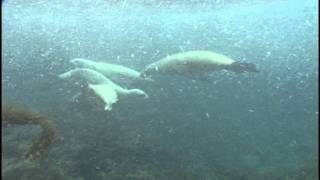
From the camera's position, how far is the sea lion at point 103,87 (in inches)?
280

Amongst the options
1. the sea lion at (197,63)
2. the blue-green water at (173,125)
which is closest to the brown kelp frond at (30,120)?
the blue-green water at (173,125)

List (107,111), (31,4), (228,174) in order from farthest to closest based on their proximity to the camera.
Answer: (31,4)
(107,111)
(228,174)

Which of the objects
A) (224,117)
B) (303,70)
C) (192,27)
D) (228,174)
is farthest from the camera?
(192,27)

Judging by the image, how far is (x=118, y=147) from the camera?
666 centimetres

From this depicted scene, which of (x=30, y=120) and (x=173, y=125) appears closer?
(x=30, y=120)

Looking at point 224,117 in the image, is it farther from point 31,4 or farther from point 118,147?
point 31,4

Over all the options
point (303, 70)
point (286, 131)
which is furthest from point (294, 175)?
point (303, 70)

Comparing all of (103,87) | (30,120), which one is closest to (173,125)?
(103,87)

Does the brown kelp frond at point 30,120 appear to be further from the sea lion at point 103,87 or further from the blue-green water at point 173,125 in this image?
the sea lion at point 103,87

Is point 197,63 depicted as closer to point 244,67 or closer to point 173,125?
point 244,67

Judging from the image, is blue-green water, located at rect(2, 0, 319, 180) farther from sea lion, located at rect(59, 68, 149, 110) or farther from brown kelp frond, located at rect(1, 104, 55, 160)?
brown kelp frond, located at rect(1, 104, 55, 160)

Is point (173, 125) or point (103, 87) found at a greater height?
point (103, 87)

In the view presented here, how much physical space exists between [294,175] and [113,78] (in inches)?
155

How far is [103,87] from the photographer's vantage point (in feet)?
23.4
